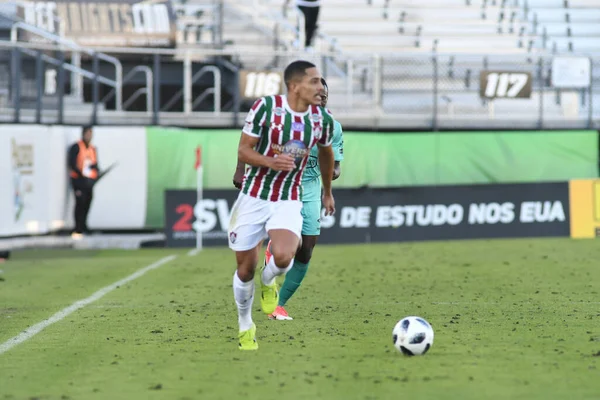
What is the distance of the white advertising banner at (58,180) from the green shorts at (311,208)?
1179 centimetres

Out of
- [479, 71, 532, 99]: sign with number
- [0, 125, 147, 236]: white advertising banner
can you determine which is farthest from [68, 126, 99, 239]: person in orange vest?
[479, 71, 532, 99]: sign with number

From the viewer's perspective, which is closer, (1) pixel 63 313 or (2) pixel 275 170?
(2) pixel 275 170

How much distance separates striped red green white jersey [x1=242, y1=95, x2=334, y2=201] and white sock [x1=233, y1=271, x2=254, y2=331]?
620mm

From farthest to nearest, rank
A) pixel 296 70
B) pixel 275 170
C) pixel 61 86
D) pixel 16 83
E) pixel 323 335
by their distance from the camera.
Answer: pixel 61 86, pixel 16 83, pixel 323 335, pixel 275 170, pixel 296 70

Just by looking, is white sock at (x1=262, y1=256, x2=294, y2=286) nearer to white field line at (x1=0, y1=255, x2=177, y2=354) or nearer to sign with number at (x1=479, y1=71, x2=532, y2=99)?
white field line at (x1=0, y1=255, x2=177, y2=354)

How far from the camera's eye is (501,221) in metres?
21.7

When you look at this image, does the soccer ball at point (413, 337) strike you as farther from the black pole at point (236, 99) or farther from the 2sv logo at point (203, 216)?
the black pole at point (236, 99)

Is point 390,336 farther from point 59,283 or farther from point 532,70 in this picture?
point 532,70

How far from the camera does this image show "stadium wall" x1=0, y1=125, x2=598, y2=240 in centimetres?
2125

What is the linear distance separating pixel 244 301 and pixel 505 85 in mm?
17481

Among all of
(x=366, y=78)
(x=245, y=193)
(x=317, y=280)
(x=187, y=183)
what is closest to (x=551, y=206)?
(x=366, y=78)

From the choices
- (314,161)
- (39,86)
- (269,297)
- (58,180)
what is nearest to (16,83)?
(39,86)

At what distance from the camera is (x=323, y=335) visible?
8484mm

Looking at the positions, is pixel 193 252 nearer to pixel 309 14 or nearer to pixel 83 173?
pixel 83 173
